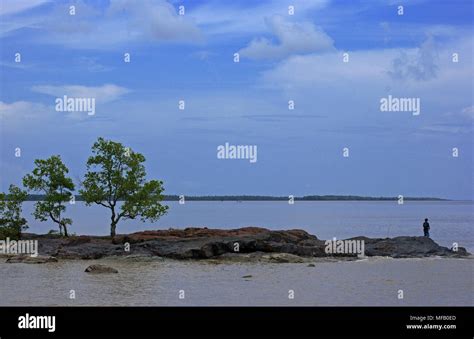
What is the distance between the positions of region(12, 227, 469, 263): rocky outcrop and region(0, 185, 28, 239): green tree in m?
2.21

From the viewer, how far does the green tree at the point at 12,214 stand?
172 ft

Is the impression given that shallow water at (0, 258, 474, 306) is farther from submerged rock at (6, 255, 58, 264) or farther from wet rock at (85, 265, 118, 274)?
submerged rock at (6, 255, 58, 264)

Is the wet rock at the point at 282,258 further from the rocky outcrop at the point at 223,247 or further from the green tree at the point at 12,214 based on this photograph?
the green tree at the point at 12,214

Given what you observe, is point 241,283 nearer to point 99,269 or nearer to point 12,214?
point 99,269

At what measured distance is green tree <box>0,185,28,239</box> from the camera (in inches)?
2066

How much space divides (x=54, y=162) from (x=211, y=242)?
1433cm

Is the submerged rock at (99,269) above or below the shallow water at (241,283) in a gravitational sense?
above

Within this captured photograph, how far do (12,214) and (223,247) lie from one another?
659 inches

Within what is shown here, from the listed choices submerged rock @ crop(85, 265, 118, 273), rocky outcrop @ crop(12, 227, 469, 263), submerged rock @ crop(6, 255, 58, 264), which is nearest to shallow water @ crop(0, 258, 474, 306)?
submerged rock @ crop(85, 265, 118, 273)

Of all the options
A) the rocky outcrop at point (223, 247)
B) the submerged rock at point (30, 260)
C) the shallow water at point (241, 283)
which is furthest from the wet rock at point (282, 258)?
the submerged rock at point (30, 260)

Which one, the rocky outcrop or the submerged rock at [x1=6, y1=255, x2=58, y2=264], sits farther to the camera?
the rocky outcrop

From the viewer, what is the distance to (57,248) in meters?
49.1

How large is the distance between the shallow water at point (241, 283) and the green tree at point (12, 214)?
8.74m

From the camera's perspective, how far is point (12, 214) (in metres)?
52.6
